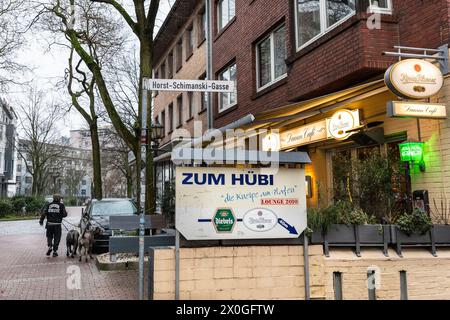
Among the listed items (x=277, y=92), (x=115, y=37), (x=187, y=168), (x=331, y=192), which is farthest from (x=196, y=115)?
(x=187, y=168)

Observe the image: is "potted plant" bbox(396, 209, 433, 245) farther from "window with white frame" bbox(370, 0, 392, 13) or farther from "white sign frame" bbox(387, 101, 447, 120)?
"window with white frame" bbox(370, 0, 392, 13)

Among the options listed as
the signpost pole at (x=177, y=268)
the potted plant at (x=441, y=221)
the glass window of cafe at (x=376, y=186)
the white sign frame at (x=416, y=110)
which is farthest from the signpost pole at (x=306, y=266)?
the white sign frame at (x=416, y=110)

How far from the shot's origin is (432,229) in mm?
6355

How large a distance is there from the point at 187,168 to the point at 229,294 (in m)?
1.66

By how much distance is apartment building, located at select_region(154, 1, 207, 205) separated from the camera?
20078 millimetres

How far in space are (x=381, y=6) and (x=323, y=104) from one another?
6.66ft

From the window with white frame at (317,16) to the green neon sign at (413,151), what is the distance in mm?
2772

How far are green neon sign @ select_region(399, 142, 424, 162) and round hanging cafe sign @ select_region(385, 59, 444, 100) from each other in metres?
0.86

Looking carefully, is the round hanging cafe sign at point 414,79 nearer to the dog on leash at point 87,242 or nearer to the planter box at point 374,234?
the planter box at point 374,234

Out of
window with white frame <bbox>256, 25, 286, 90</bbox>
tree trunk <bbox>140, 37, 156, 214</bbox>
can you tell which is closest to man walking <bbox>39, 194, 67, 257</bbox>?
tree trunk <bbox>140, 37, 156, 214</bbox>

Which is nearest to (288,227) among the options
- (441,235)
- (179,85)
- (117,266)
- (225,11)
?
(441,235)

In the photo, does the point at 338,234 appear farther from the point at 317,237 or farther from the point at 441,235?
the point at 441,235

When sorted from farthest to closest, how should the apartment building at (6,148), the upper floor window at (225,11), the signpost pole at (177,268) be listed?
the apartment building at (6,148) < the upper floor window at (225,11) < the signpost pole at (177,268)

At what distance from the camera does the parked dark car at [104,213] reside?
12992 millimetres
